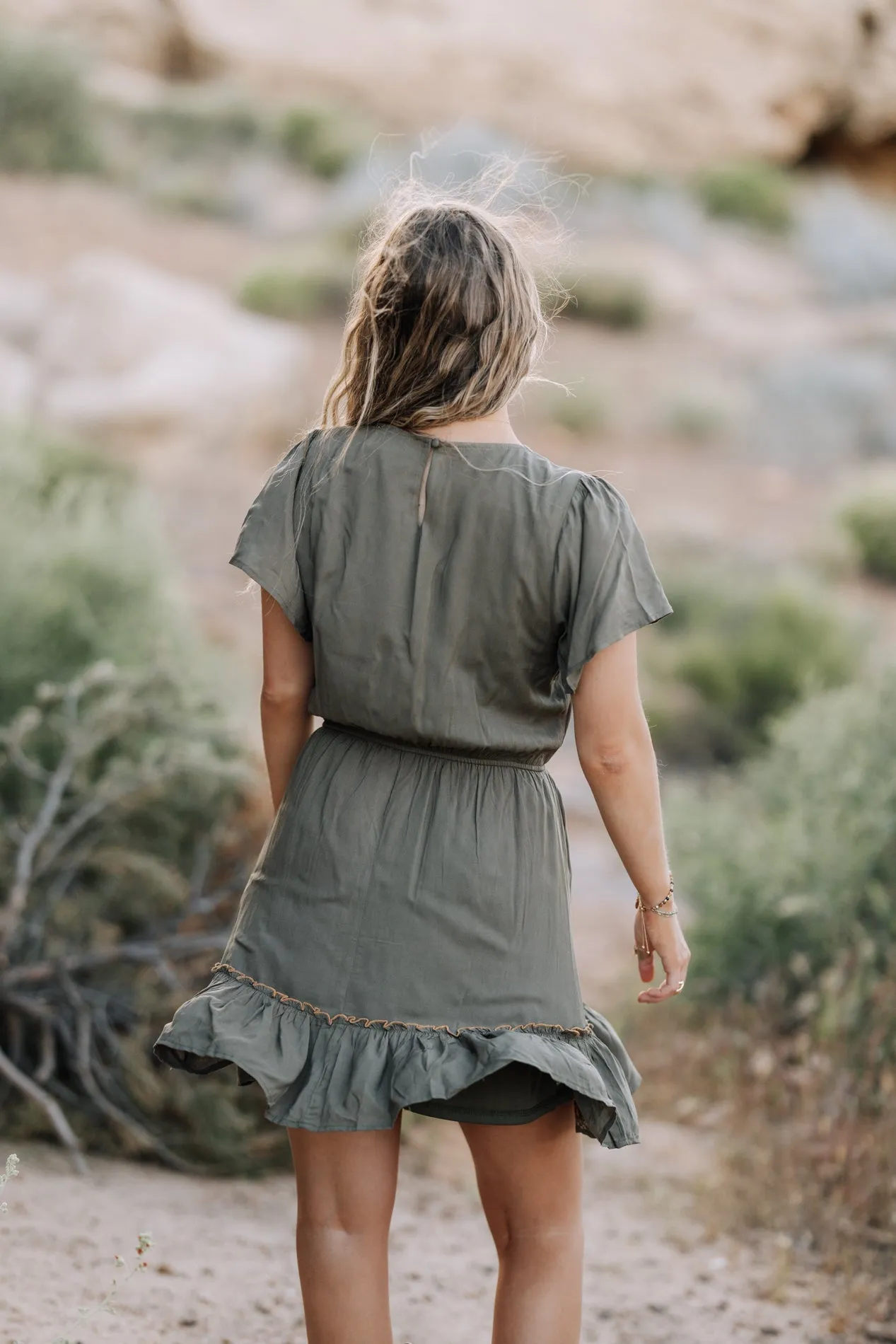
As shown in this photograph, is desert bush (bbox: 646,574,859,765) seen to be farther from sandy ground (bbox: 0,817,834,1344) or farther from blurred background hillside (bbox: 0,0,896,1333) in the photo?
sandy ground (bbox: 0,817,834,1344)

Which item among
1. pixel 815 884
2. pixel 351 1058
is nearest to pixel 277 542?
pixel 351 1058

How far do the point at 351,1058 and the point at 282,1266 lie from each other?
4.65 feet

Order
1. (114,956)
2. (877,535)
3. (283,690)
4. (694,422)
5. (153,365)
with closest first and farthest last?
(283,690), (114,956), (877,535), (153,365), (694,422)

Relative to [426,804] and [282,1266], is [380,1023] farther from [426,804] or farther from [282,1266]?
[282,1266]

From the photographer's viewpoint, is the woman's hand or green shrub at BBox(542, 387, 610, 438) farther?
green shrub at BBox(542, 387, 610, 438)

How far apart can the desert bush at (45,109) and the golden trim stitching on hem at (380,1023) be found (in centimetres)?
1539

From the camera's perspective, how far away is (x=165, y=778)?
12.6 ft

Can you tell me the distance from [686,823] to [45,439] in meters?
4.27

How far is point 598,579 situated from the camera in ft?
6.32

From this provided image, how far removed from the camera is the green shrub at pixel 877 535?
33.3ft

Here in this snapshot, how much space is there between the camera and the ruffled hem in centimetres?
187

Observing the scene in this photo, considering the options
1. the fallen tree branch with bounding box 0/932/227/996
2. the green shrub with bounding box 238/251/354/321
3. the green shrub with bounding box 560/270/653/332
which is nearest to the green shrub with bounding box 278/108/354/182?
the green shrub with bounding box 238/251/354/321

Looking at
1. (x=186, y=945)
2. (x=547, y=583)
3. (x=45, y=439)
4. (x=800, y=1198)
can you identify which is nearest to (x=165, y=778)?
(x=186, y=945)

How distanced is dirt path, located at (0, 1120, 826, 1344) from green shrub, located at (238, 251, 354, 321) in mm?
10358
